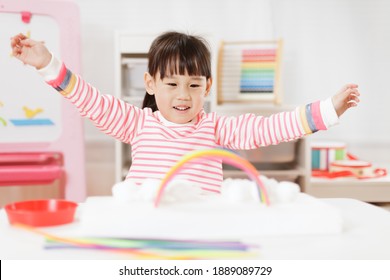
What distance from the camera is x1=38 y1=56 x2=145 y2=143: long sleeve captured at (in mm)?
962

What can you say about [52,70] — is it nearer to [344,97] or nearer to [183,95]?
[183,95]

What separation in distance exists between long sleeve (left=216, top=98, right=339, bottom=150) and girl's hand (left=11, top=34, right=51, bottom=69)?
1.38ft

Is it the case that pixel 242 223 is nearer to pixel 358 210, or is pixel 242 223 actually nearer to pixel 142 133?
pixel 358 210

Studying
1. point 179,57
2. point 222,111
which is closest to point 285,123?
point 179,57

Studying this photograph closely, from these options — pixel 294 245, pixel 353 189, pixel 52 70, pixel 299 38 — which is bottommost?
pixel 353 189

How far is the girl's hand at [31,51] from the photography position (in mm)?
933

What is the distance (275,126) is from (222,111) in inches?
52.5

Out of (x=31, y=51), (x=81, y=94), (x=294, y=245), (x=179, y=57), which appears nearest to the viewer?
(x=294, y=245)

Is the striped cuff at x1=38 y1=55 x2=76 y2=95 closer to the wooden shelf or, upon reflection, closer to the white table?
the white table

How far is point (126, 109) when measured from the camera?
1147 millimetres

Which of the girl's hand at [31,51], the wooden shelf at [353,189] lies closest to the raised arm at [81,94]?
the girl's hand at [31,51]

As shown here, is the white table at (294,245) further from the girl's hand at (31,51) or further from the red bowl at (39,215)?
the girl's hand at (31,51)

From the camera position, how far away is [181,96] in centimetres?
111

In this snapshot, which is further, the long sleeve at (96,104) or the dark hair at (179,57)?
the dark hair at (179,57)
